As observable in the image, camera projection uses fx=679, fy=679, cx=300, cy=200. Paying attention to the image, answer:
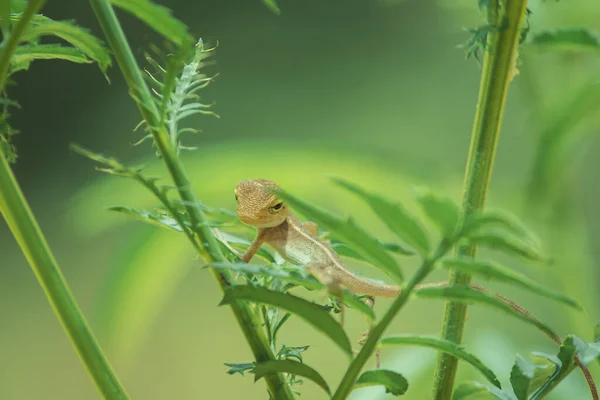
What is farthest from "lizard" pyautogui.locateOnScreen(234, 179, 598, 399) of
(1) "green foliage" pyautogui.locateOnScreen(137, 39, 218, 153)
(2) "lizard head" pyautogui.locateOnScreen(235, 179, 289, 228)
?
(1) "green foliage" pyautogui.locateOnScreen(137, 39, 218, 153)

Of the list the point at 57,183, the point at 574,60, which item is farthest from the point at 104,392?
the point at 57,183

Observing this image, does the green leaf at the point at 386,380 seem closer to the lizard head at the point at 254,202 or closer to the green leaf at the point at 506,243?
the green leaf at the point at 506,243

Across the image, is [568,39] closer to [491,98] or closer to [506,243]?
[491,98]

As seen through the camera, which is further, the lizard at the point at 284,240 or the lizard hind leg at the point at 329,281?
the lizard at the point at 284,240

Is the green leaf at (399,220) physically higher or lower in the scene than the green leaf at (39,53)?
lower

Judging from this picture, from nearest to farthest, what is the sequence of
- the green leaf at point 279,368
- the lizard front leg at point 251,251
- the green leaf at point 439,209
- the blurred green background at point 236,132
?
the green leaf at point 439,209
the green leaf at point 279,368
the lizard front leg at point 251,251
the blurred green background at point 236,132

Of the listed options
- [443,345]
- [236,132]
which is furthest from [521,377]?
[236,132]

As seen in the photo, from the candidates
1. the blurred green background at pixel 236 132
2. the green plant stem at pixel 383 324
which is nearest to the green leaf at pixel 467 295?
the green plant stem at pixel 383 324

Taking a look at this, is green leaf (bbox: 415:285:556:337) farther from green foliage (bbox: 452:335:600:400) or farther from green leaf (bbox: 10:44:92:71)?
green leaf (bbox: 10:44:92:71)
